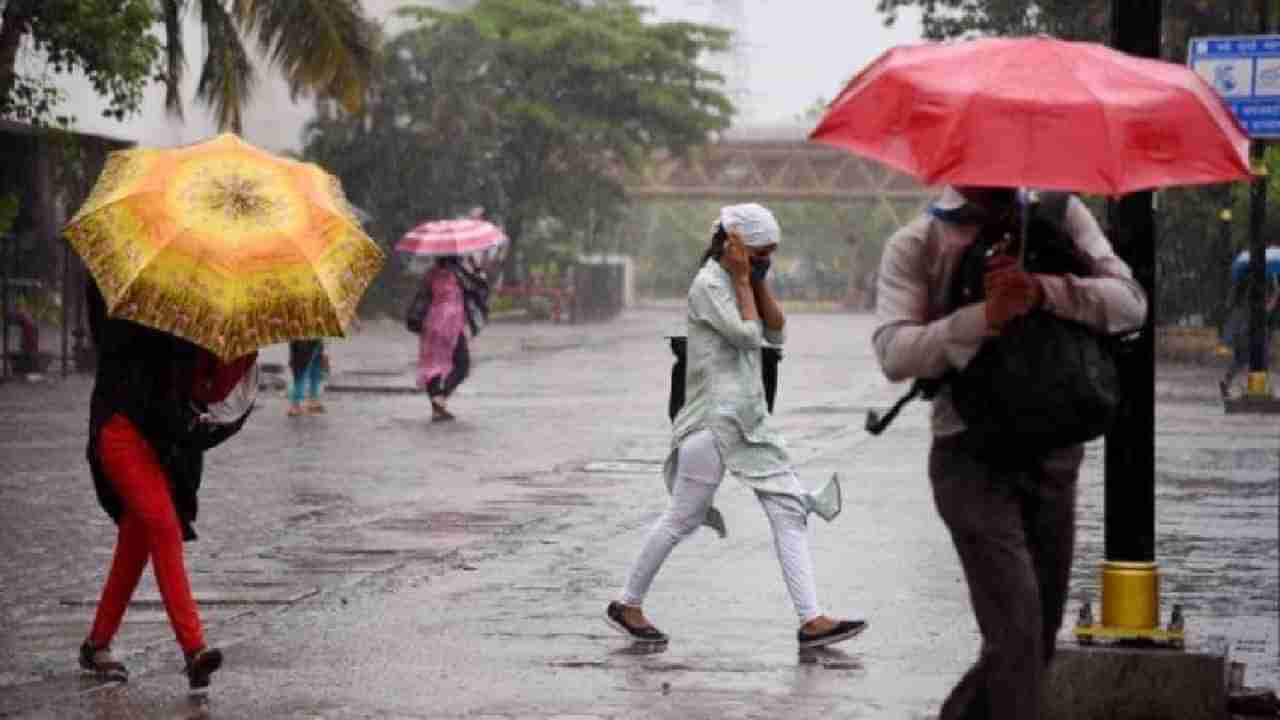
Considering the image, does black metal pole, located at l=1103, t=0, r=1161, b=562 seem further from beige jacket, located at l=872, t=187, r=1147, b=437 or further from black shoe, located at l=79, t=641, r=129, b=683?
black shoe, located at l=79, t=641, r=129, b=683

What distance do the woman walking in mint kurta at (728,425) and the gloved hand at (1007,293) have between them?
3.90 m

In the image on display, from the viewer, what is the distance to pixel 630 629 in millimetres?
10219

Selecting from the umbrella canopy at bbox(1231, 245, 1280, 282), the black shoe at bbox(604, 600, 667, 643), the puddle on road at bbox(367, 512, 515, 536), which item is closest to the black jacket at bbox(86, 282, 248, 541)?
the black shoe at bbox(604, 600, 667, 643)

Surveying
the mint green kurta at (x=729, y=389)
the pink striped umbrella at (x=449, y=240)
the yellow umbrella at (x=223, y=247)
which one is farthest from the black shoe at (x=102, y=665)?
the pink striped umbrella at (x=449, y=240)

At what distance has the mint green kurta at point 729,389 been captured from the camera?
10.2 meters

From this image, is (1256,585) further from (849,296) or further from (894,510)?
(849,296)

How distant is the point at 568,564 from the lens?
504 inches

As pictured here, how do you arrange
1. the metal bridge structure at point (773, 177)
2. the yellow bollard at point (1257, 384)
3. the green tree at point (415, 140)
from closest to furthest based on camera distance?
the yellow bollard at point (1257, 384) < the green tree at point (415, 140) < the metal bridge structure at point (773, 177)

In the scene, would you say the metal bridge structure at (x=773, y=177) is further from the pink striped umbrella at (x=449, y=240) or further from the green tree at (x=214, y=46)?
the pink striped umbrella at (x=449, y=240)

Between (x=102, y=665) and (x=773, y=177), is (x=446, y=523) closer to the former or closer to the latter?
(x=102, y=665)

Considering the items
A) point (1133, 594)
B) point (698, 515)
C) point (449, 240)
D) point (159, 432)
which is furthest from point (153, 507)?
point (449, 240)

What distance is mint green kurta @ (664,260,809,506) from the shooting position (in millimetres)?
10250

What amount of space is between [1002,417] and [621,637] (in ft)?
13.8

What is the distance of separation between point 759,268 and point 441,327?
13.9 m
